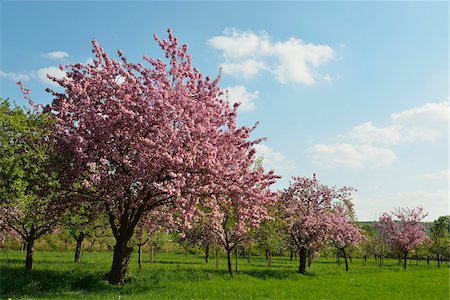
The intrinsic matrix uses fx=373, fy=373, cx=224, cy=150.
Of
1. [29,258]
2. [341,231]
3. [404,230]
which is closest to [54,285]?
[29,258]

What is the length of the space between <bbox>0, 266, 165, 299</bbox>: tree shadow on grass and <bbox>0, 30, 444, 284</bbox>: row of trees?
1586mm

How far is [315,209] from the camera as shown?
4466cm

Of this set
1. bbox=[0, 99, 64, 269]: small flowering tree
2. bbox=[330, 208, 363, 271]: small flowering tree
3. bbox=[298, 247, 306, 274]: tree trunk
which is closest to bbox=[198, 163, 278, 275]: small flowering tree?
bbox=[0, 99, 64, 269]: small flowering tree

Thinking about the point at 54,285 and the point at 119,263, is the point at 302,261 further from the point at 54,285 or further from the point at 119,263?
the point at 54,285

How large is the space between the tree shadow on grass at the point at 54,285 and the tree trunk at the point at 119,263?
0.53 metres

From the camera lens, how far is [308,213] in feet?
143

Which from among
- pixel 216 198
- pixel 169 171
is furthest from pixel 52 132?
pixel 216 198

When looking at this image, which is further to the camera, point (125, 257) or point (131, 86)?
point (125, 257)

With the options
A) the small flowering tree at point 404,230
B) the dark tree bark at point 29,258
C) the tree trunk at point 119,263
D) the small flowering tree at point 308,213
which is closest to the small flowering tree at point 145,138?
the tree trunk at point 119,263

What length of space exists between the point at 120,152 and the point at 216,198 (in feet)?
21.1

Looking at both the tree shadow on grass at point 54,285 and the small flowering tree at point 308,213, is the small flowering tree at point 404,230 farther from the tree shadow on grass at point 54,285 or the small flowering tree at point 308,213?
the tree shadow on grass at point 54,285

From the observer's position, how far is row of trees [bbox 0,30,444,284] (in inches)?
795

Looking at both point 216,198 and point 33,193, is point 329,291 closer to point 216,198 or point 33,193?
point 216,198

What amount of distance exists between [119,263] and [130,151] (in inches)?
283
